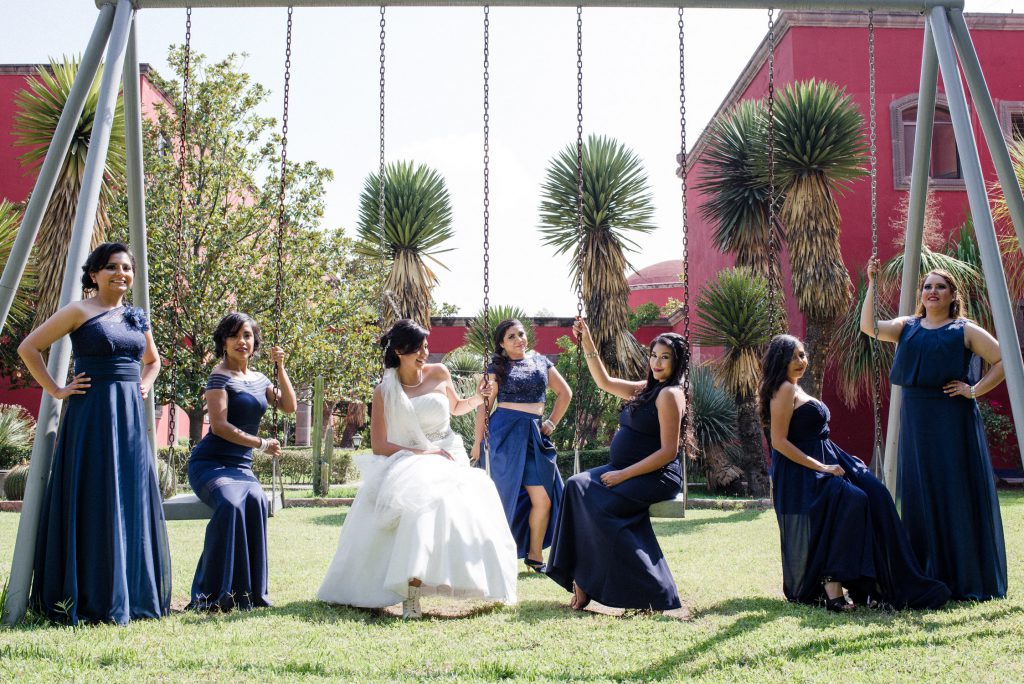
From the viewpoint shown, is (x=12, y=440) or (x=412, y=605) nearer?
(x=412, y=605)

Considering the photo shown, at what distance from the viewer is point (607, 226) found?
695 inches

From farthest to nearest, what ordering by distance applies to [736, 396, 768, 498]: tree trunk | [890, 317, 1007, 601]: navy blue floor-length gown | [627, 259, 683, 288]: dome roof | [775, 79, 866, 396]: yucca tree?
[627, 259, 683, 288]: dome roof < [736, 396, 768, 498]: tree trunk < [775, 79, 866, 396]: yucca tree < [890, 317, 1007, 601]: navy blue floor-length gown

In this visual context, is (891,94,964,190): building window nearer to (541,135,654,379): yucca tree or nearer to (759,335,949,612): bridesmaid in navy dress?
(541,135,654,379): yucca tree

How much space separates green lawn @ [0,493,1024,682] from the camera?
412 cm

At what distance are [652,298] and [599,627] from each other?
28129mm

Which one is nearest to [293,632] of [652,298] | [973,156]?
[973,156]

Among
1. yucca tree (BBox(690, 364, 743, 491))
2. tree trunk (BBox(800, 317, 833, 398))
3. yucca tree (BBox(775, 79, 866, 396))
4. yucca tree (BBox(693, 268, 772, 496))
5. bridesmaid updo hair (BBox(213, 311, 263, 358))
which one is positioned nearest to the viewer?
bridesmaid updo hair (BBox(213, 311, 263, 358))

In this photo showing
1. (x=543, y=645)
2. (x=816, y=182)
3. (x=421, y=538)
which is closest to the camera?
(x=543, y=645)

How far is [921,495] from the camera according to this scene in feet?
19.8

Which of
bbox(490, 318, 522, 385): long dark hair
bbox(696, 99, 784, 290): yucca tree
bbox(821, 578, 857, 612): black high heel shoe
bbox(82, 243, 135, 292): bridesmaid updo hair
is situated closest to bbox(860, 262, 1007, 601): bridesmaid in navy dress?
bbox(821, 578, 857, 612): black high heel shoe

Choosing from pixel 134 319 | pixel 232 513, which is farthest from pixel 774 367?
pixel 134 319

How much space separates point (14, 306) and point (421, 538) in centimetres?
1116

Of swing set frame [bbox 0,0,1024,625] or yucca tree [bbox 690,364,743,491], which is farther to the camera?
yucca tree [bbox 690,364,743,491]

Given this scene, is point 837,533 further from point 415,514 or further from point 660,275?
point 660,275
